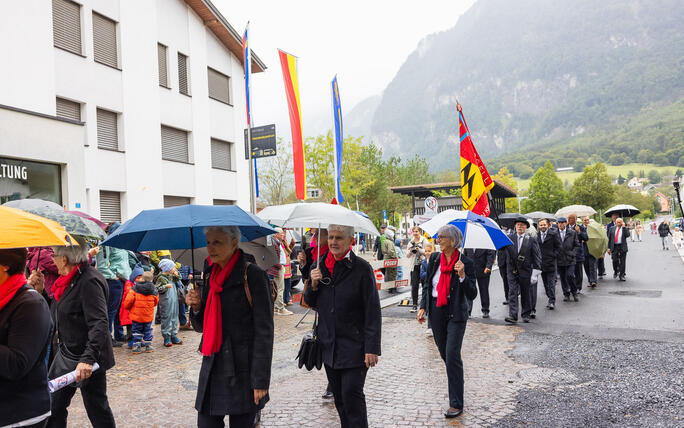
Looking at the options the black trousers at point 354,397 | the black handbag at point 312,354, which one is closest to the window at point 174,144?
the black handbag at point 312,354

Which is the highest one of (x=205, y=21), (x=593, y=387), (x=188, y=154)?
(x=205, y=21)

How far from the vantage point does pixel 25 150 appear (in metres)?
13.3

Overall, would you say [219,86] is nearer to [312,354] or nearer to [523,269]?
[523,269]

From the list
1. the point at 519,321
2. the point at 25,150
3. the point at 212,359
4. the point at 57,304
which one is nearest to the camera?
the point at 212,359

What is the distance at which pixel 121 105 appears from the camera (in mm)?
19516

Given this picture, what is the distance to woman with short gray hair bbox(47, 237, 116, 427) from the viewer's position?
3.82 metres

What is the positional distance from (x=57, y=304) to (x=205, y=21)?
2276cm

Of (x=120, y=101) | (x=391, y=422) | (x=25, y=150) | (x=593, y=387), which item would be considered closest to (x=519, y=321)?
(x=593, y=387)

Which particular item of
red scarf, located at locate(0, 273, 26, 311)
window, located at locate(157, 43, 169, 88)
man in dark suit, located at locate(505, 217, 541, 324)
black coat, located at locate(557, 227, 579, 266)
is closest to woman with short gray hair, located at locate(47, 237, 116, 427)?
red scarf, located at locate(0, 273, 26, 311)

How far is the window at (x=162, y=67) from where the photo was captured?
71.2 feet

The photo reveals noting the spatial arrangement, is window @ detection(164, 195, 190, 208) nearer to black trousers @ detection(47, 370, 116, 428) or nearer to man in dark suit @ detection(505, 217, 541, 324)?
man in dark suit @ detection(505, 217, 541, 324)

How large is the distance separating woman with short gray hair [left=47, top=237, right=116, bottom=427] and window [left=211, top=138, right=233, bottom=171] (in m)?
21.4

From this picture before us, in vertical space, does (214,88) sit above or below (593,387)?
above

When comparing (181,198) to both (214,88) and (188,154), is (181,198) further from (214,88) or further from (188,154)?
(214,88)
